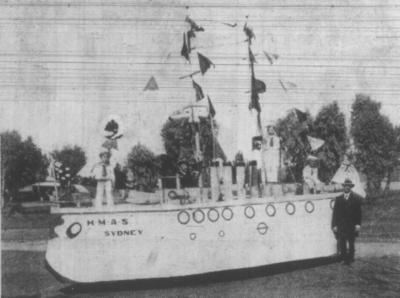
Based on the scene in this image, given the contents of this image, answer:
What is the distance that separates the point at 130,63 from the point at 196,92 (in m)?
1.58

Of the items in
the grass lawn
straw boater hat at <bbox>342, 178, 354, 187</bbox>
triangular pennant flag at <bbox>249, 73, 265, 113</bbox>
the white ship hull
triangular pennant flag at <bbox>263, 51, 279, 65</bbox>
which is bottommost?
the grass lawn

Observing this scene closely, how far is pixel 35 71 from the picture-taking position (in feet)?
30.7

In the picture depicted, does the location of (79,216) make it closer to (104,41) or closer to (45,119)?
(45,119)

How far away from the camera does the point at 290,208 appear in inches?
335

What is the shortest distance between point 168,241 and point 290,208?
231cm

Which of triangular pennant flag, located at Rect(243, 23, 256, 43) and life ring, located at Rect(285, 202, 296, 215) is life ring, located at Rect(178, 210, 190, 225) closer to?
life ring, located at Rect(285, 202, 296, 215)

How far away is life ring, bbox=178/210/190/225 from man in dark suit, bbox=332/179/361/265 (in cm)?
280

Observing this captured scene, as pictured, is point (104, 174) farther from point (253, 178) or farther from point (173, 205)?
point (253, 178)

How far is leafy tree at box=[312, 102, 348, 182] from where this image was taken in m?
21.8

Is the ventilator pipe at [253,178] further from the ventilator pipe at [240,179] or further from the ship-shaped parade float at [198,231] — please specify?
the ventilator pipe at [240,179]

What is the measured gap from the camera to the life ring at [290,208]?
27.8ft

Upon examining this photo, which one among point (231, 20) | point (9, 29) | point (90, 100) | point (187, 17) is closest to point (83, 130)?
point (90, 100)

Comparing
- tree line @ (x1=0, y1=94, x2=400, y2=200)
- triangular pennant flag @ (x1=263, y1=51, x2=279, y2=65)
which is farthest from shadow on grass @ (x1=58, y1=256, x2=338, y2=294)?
tree line @ (x1=0, y1=94, x2=400, y2=200)

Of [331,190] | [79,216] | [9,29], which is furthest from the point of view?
[331,190]
